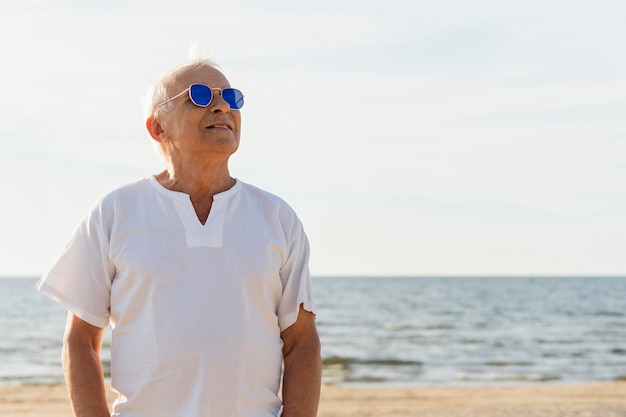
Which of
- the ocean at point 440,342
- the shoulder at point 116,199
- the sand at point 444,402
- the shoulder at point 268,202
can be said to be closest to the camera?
the shoulder at point 116,199

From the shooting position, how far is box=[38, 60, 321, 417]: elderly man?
8.54 feet

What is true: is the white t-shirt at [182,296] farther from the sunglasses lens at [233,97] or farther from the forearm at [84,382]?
the sunglasses lens at [233,97]

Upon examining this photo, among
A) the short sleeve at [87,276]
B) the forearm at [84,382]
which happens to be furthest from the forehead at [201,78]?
the forearm at [84,382]

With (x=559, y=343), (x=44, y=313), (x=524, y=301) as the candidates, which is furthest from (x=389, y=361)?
(x=524, y=301)

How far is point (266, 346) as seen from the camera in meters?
2.67

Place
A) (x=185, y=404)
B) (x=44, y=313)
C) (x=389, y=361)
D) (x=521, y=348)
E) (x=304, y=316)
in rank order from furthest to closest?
(x=44, y=313), (x=521, y=348), (x=389, y=361), (x=304, y=316), (x=185, y=404)

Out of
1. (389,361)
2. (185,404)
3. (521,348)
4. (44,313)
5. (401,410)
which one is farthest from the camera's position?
(44,313)

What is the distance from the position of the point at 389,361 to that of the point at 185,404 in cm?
1794

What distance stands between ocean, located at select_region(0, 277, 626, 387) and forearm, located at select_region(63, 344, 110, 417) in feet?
44.5

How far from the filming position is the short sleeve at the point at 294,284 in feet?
8.95

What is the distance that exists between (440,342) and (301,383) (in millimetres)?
22756

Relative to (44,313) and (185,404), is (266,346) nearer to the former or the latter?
(185,404)

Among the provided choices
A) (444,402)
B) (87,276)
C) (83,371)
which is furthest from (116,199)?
(444,402)

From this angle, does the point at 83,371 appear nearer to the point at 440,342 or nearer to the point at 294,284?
the point at 294,284
